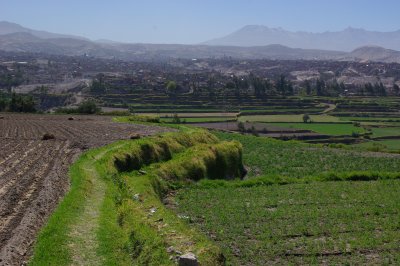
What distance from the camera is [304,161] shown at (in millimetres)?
37062

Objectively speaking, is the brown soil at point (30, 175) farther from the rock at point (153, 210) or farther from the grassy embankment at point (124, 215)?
the rock at point (153, 210)

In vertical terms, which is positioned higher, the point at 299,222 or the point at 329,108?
the point at 299,222

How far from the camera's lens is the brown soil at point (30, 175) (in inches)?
499

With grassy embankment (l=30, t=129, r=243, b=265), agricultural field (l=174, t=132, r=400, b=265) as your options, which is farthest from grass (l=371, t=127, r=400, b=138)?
grassy embankment (l=30, t=129, r=243, b=265)

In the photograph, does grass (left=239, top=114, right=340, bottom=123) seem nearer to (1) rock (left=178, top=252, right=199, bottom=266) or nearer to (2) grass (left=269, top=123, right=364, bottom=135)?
(2) grass (left=269, top=123, right=364, bottom=135)

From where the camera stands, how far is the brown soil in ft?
41.5

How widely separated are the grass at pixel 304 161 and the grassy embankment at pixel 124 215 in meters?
6.10

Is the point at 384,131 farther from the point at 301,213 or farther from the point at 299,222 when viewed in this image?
the point at 299,222

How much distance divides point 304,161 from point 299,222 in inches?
749

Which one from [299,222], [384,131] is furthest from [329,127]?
[299,222]

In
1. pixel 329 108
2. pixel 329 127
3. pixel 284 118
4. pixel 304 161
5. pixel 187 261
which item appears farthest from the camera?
pixel 329 108

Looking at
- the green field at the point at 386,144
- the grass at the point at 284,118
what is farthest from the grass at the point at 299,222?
the grass at the point at 284,118

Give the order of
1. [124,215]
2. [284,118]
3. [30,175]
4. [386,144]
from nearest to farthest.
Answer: [124,215] < [30,175] < [386,144] < [284,118]

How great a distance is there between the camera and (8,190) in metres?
16.8
